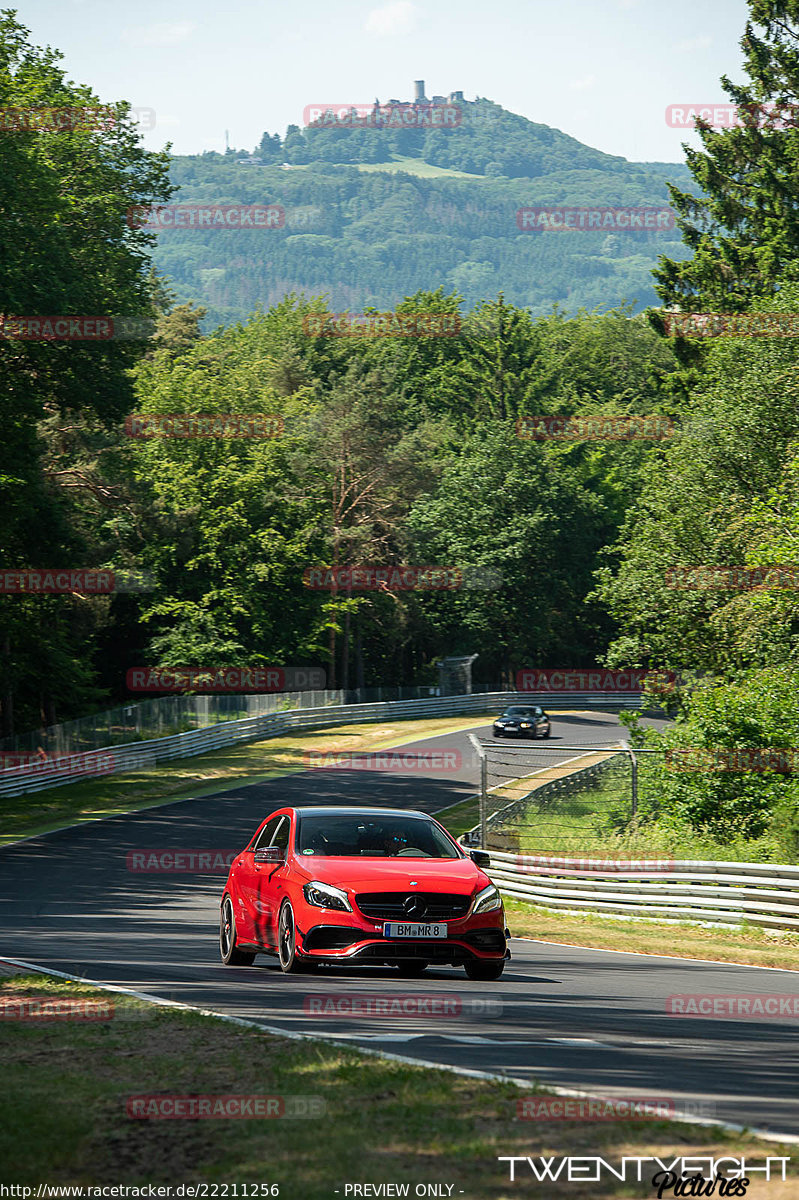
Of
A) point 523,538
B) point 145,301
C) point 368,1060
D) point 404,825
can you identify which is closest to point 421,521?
point 523,538

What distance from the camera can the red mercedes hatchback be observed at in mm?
10656

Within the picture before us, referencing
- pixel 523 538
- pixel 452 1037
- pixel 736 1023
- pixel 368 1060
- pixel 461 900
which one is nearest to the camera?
pixel 368 1060

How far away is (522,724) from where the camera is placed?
58.4m

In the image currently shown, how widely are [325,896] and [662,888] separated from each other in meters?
10.8

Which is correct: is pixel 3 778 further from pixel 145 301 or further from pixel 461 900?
pixel 461 900

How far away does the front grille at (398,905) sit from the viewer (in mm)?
10664

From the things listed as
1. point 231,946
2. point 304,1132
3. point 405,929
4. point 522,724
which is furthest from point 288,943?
point 522,724

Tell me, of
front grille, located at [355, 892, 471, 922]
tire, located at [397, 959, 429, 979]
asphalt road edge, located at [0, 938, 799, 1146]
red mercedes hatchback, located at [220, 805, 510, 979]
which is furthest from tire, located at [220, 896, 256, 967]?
front grille, located at [355, 892, 471, 922]

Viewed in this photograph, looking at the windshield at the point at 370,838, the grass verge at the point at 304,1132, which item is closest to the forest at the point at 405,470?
the windshield at the point at 370,838

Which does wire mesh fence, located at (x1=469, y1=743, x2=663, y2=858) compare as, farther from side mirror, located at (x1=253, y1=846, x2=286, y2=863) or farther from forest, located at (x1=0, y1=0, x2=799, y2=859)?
side mirror, located at (x1=253, y1=846, x2=286, y2=863)

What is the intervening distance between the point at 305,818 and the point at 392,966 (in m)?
1.75

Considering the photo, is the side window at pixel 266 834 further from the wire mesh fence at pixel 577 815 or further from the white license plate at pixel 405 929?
the wire mesh fence at pixel 577 815

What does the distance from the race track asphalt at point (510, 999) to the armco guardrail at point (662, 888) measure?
2.84 m

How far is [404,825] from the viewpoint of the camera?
12.3m
